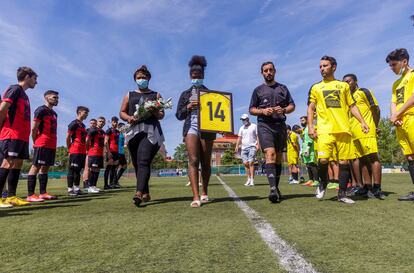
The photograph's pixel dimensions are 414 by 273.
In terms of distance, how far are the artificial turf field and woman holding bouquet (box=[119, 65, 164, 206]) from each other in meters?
1.12

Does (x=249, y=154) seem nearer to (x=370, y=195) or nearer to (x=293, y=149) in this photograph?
(x=293, y=149)

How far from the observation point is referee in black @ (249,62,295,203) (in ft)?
17.3

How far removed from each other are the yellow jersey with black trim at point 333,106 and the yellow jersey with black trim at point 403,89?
0.86 metres

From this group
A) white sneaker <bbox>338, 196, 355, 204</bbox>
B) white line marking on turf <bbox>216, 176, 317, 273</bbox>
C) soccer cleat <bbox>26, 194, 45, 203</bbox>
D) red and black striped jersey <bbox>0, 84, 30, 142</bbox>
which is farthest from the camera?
soccer cleat <bbox>26, 194, 45, 203</bbox>

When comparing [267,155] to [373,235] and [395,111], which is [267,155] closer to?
[395,111]

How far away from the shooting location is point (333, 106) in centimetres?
500

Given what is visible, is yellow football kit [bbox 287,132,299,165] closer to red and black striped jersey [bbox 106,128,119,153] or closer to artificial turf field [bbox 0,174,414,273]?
red and black striped jersey [bbox 106,128,119,153]

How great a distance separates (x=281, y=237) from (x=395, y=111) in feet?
12.7

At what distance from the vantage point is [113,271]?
1.93 m

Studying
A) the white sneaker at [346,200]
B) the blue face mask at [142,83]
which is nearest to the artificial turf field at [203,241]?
the white sneaker at [346,200]

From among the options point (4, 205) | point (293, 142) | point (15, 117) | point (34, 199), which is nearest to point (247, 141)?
point (293, 142)

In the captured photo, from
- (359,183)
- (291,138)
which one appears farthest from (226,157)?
(359,183)

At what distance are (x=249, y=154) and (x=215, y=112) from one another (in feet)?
22.8

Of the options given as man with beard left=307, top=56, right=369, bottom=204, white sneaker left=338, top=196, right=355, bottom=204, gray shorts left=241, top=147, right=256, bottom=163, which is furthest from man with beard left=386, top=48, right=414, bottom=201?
gray shorts left=241, top=147, right=256, bottom=163
